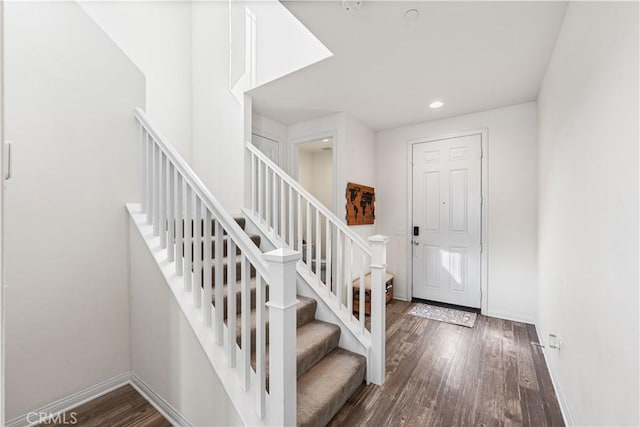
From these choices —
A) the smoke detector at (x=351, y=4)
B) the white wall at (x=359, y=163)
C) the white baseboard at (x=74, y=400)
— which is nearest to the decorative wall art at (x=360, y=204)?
the white wall at (x=359, y=163)

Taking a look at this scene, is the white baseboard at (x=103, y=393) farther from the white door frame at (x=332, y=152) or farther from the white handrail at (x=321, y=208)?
the white door frame at (x=332, y=152)

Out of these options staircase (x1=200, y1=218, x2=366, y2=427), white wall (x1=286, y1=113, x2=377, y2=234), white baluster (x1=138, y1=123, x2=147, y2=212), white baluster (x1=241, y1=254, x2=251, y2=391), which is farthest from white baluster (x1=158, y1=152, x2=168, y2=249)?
white wall (x1=286, y1=113, x2=377, y2=234)

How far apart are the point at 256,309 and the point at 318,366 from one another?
82 cm

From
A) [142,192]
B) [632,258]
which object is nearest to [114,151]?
[142,192]

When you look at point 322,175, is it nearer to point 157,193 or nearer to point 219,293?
point 157,193

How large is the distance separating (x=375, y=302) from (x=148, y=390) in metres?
1.71

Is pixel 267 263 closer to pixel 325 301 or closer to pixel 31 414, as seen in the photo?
pixel 325 301

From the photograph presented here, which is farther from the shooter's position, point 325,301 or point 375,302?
point 325,301

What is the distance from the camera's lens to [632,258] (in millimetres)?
951

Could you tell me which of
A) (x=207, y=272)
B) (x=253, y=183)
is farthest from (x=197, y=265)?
(x=253, y=183)

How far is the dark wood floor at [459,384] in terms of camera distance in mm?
1737

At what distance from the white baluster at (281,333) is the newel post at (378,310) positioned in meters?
0.98

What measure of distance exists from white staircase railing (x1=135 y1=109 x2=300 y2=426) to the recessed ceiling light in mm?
1660

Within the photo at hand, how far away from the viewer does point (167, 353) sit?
1703 mm
